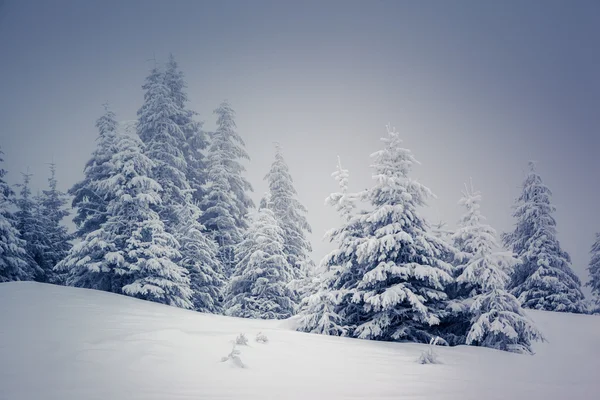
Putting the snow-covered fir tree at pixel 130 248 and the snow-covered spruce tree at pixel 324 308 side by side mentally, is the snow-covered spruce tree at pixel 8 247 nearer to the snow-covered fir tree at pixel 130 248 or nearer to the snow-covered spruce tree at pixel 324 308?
the snow-covered fir tree at pixel 130 248

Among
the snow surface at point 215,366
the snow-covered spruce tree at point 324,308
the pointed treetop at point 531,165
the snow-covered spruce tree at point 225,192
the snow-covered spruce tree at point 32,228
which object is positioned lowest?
the snow surface at point 215,366

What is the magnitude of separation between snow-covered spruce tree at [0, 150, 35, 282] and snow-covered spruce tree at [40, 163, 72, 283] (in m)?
3.38

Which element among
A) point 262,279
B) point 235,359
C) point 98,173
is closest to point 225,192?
point 262,279

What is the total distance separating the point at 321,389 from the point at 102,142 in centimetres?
1733

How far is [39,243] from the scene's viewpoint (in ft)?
78.7

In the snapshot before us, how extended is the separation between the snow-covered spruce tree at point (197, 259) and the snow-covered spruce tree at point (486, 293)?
517 inches

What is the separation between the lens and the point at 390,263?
34.2 feet

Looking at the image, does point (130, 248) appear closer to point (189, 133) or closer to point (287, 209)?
point (287, 209)

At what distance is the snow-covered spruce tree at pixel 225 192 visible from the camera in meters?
24.0

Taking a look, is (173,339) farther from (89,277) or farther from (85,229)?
(85,229)

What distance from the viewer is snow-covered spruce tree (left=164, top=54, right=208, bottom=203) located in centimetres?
2528

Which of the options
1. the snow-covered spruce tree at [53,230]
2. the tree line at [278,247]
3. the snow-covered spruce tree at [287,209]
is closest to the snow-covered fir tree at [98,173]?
the tree line at [278,247]

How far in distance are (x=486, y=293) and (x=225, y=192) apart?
17302mm

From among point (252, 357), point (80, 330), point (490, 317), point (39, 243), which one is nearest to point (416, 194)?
point (490, 317)
